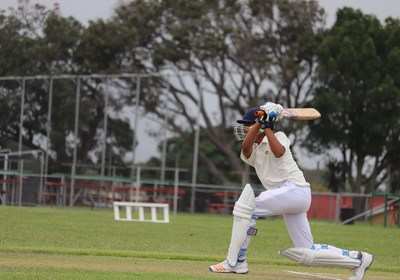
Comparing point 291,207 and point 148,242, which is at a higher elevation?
point 291,207

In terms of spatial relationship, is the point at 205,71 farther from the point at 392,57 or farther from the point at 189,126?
the point at 392,57

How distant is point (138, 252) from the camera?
49.1 ft

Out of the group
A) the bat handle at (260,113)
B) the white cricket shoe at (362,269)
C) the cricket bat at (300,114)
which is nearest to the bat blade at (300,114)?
the cricket bat at (300,114)

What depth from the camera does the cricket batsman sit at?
1064 centimetres

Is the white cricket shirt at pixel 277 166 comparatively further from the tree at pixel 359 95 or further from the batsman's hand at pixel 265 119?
the tree at pixel 359 95

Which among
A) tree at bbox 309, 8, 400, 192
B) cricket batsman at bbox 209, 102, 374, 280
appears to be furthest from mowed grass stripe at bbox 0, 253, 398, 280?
tree at bbox 309, 8, 400, 192

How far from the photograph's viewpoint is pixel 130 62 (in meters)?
49.0

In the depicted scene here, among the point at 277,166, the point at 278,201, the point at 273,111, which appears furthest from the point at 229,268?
the point at 273,111

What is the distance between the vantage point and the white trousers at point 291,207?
1059 centimetres

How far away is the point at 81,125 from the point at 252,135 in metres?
32.9

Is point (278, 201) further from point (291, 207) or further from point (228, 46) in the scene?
point (228, 46)

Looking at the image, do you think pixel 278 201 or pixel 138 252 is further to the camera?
pixel 138 252

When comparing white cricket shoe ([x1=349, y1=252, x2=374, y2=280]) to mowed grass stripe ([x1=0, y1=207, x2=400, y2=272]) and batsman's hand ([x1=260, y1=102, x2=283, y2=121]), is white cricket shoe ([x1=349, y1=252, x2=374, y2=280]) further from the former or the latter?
mowed grass stripe ([x1=0, y1=207, x2=400, y2=272])

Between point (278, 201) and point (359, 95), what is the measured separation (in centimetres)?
3835
